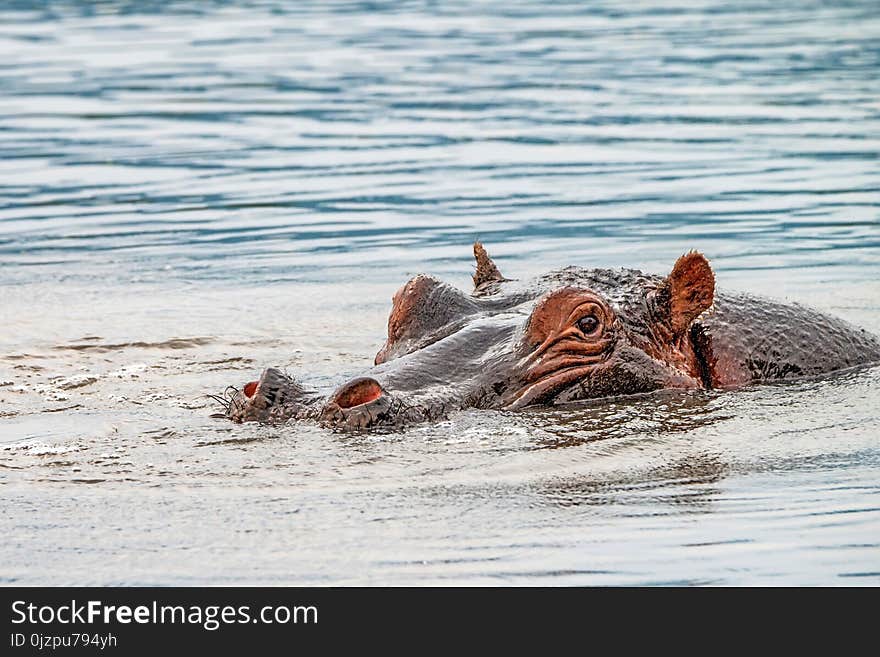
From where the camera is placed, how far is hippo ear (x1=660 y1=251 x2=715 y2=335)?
26.8 ft

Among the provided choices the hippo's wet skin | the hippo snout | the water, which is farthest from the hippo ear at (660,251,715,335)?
the hippo snout

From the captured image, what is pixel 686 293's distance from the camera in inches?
326

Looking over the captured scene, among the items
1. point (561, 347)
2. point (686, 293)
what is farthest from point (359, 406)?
point (686, 293)

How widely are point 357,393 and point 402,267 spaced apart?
240 inches

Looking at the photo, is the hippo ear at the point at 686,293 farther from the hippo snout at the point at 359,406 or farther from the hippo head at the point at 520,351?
the hippo snout at the point at 359,406

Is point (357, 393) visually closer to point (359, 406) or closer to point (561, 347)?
point (359, 406)

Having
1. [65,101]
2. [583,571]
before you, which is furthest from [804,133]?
[583,571]

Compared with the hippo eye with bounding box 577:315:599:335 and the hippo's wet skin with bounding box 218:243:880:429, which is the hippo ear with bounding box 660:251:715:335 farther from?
the hippo eye with bounding box 577:315:599:335

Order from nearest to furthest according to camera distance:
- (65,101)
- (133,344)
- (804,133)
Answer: (133,344)
(804,133)
(65,101)

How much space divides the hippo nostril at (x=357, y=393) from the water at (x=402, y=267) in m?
0.16
